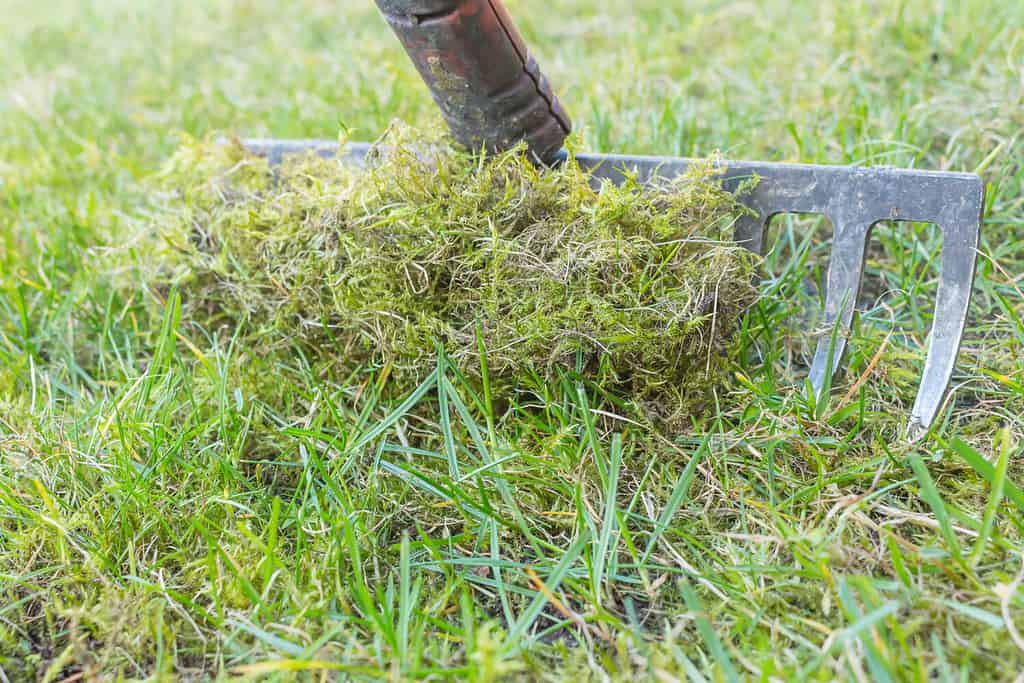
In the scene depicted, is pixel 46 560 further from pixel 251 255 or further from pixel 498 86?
pixel 498 86

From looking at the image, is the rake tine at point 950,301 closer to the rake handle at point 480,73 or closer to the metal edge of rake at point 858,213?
the metal edge of rake at point 858,213

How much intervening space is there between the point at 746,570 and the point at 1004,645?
35 cm

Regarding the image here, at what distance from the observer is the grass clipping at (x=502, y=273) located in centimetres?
152

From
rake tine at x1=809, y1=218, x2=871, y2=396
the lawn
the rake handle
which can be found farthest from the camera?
rake tine at x1=809, y1=218, x2=871, y2=396

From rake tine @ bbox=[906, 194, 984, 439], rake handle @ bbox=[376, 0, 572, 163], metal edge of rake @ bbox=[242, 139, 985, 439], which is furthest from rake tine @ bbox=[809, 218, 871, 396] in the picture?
rake handle @ bbox=[376, 0, 572, 163]

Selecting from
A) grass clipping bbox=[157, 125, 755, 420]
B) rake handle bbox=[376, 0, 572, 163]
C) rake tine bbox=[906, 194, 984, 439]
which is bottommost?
rake tine bbox=[906, 194, 984, 439]

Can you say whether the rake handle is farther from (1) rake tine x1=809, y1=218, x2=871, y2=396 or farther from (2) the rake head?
(1) rake tine x1=809, y1=218, x2=871, y2=396

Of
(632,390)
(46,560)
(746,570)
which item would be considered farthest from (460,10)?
(46,560)

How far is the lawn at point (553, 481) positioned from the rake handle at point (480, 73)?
363 millimetres

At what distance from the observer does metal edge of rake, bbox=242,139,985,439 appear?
147cm

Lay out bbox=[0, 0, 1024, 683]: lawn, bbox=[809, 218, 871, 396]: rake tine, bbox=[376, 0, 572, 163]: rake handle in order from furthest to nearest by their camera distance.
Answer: bbox=[809, 218, 871, 396]: rake tine, bbox=[376, 0, 572, 163]: rake handle, bbox=[0, 0, 1024, 683]: lawn

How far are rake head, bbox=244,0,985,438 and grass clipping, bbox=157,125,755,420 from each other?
67mm

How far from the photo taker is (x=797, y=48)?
263 centimetres

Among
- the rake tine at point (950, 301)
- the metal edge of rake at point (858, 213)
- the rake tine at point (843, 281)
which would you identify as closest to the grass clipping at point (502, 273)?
the metal edge of rake at point (858, 213)
